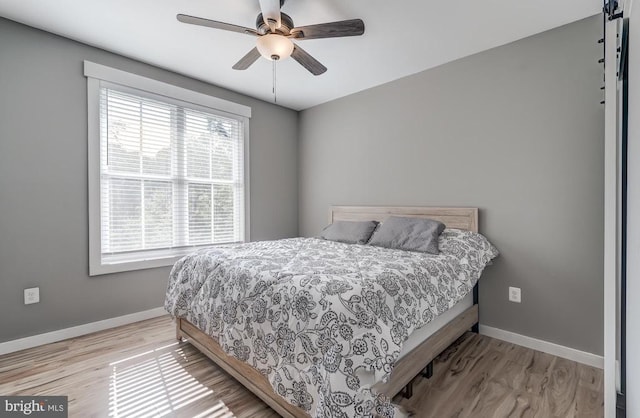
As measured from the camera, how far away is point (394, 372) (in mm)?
1495

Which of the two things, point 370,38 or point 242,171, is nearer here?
point 370,38

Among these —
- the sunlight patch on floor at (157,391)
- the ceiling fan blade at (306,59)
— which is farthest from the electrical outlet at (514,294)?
the ceiling fan blade at (306,59)

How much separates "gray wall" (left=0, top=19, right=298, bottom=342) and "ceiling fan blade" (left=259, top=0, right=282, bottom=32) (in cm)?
181

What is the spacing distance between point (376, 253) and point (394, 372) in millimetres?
947

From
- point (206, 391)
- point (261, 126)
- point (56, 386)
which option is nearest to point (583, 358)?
point (206, 391)

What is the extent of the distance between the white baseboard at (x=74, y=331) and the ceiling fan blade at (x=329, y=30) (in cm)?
290

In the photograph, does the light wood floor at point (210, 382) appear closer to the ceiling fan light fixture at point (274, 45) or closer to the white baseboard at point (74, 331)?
the white baseboard at point (74, 331)

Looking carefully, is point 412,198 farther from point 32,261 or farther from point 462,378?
point 32,261

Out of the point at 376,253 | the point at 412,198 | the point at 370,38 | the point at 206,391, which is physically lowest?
the point at 206,391

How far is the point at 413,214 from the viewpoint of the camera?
3014 millimetres

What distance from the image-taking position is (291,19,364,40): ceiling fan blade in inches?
71.9

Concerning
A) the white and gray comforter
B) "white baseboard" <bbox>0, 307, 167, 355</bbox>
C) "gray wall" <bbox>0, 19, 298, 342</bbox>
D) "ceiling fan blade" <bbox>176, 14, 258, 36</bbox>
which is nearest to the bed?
the white and gray comforter

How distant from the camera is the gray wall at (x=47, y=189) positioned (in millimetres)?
2219

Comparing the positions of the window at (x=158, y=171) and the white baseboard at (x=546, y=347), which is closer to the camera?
the white baseboard at (x=546, y=347)
